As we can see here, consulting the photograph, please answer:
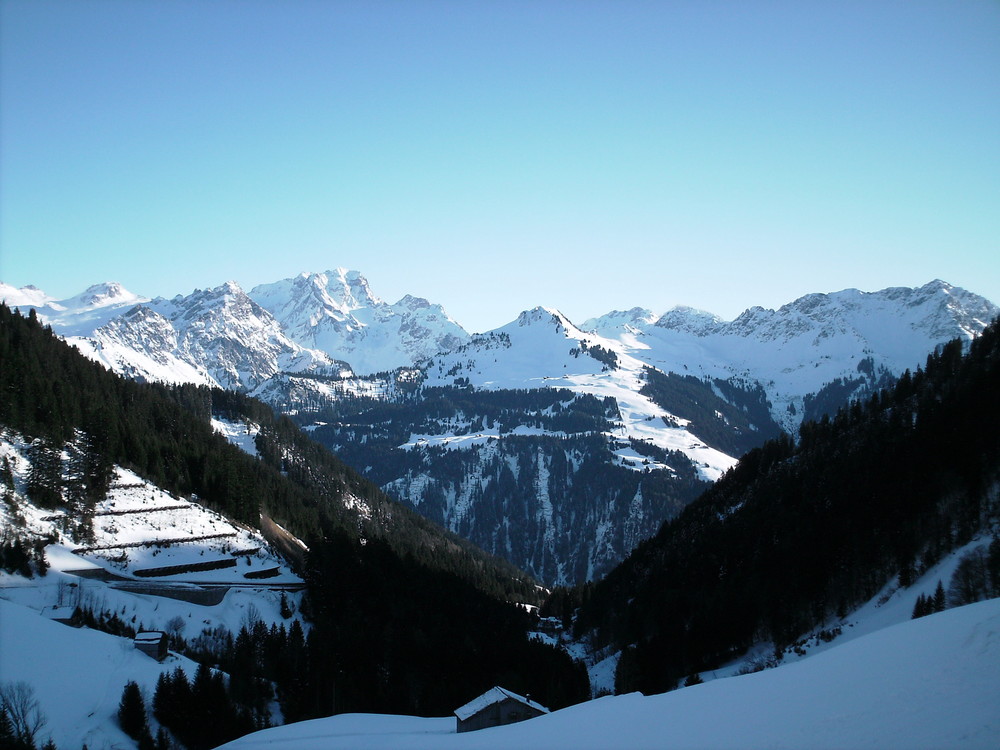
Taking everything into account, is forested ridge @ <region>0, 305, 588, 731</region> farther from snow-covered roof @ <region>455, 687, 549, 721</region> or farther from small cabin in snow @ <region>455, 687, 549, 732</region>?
small cabin in snow @ <region>455, 687, 549, 732</region>

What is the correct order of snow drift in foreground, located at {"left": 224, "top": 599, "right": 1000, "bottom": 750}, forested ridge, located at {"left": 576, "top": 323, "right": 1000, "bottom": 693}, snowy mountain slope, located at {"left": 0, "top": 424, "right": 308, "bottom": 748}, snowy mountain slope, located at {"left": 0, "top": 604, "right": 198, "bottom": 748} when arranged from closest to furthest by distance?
snow drift in foreground, located at {"left": 224, "top": 599, "right": 1000, "bottom": 750} → snowy mountain slope, located at {"left": 0, "top": 604, "right": 198, "bottom": 748} → snowy mountain slope, located at {"left": 0, "top": 424, "right": 308, "bottom": 748} → forested ridge, located at {"left": 576, "top": 323, "right": 1000, "bottom": 693}

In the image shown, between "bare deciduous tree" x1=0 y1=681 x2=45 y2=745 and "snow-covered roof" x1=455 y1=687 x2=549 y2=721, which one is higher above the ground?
"bare deciduous tree" x1=0 y1=681 x2=45 y2=745

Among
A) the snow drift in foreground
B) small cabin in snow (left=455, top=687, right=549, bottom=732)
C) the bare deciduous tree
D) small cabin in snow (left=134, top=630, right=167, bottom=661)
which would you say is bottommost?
small cabin in snow (left=455, top=687, right=549, bottom=732)

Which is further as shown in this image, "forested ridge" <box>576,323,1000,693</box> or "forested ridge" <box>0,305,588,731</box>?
"forested ridge" <box>576,323,1000,693</box>

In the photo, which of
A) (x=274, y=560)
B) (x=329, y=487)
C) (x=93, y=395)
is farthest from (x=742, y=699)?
(x=329, y=487)

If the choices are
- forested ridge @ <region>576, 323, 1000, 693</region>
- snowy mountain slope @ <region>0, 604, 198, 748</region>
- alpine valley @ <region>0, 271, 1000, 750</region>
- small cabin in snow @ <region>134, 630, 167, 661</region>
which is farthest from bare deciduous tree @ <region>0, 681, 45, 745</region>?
forested ridge @ <region>576, 323, 1000, 693</region>

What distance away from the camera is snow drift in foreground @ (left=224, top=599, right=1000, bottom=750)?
17391 millimetres

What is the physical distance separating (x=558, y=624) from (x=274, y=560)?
145 feet

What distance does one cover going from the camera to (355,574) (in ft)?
261

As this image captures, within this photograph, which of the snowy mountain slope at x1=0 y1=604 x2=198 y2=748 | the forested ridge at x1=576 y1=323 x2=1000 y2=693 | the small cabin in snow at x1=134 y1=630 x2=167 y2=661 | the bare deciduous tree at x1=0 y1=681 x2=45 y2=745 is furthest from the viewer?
the forested ridge at x1=576 y1=323 x2=1000 y2=693

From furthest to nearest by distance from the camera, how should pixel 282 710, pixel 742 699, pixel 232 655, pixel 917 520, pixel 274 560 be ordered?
pixel 274 560 → pixel 917 520 → pixel 232 655 → pixel 282 710 → pixel 742 699

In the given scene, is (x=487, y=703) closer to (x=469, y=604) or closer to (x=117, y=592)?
(x=117, y=592)

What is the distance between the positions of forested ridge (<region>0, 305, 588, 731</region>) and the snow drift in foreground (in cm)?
2620

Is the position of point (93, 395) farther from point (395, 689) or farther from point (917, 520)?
point (917, 520)
